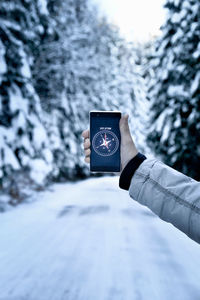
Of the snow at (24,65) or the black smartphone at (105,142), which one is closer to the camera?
the black smartphone at (105,142)

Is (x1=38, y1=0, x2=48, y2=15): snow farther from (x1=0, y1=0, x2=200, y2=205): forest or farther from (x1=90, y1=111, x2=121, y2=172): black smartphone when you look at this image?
(x1=90, y1=111, x2=121, y2=172): black smartphone

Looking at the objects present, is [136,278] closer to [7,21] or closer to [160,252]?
[160,252]

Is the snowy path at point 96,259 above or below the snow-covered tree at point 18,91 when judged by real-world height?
below

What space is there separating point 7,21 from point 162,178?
22.0 feet

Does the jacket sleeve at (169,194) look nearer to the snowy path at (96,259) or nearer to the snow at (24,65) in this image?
the snowy path at (96,259)

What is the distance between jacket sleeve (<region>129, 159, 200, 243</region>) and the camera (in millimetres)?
1813

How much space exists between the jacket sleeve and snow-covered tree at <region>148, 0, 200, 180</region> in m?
11.0

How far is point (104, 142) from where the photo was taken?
2494 millimetres

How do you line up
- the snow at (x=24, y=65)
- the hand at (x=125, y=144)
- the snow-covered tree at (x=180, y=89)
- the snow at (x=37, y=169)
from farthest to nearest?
the snow-covered tree at (x=180, y=89) → the snow at (x=37, y=169) → the snow at (x=24, y=65) → the hand at (x=125, y=144)

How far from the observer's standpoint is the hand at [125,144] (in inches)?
91.4

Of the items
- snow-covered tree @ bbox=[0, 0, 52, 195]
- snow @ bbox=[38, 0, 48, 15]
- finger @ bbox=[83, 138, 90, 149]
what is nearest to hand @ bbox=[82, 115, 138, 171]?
finger @ bbox=[83, 138, 90, 149]

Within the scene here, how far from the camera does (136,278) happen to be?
3238 millimetres

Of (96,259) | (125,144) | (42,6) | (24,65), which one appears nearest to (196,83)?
(42,6)

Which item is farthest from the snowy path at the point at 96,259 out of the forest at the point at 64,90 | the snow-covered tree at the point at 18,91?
the forest at the point at 64,90
